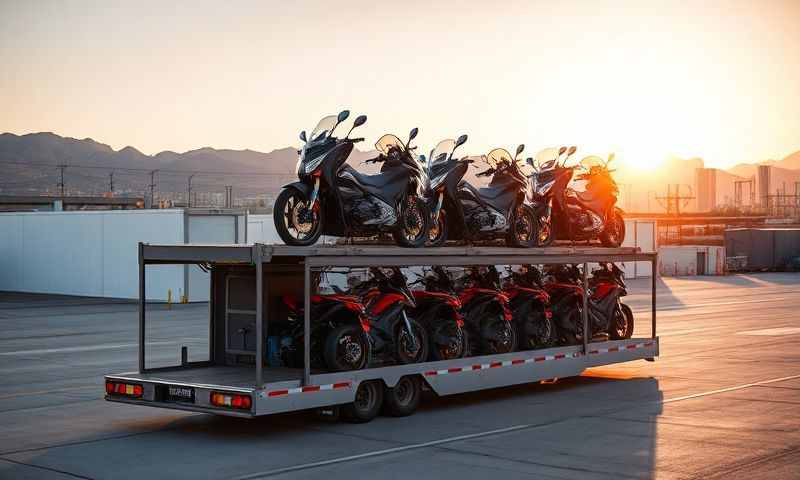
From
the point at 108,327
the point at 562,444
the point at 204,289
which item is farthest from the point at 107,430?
the point at 204,289

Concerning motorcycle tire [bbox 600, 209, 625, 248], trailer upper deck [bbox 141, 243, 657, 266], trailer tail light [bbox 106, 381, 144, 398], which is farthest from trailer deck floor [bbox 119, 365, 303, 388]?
motorcycle tire [bbox 600, 209, 625, 248]

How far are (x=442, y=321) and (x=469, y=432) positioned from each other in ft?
7.11

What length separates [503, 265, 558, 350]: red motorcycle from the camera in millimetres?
16281

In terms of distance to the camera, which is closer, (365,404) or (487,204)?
(365,404)

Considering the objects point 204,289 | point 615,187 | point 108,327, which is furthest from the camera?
point 204,289

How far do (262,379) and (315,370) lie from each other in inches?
35.9

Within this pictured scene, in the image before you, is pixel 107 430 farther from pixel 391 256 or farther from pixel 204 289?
pixel 204 289

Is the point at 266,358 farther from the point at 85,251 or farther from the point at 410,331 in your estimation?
the point at 85,251

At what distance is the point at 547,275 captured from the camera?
58.1 ft

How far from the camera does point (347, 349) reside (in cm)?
1291

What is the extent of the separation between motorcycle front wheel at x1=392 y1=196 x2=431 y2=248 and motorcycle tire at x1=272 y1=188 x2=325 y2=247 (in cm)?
144

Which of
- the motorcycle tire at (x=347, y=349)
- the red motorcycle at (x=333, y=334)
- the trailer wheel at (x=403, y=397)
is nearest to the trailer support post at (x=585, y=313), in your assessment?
the trailer wheel at (x=403, y=397)

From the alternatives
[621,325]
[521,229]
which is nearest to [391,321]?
[521,229]

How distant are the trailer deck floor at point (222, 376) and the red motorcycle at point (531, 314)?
14.1ft
